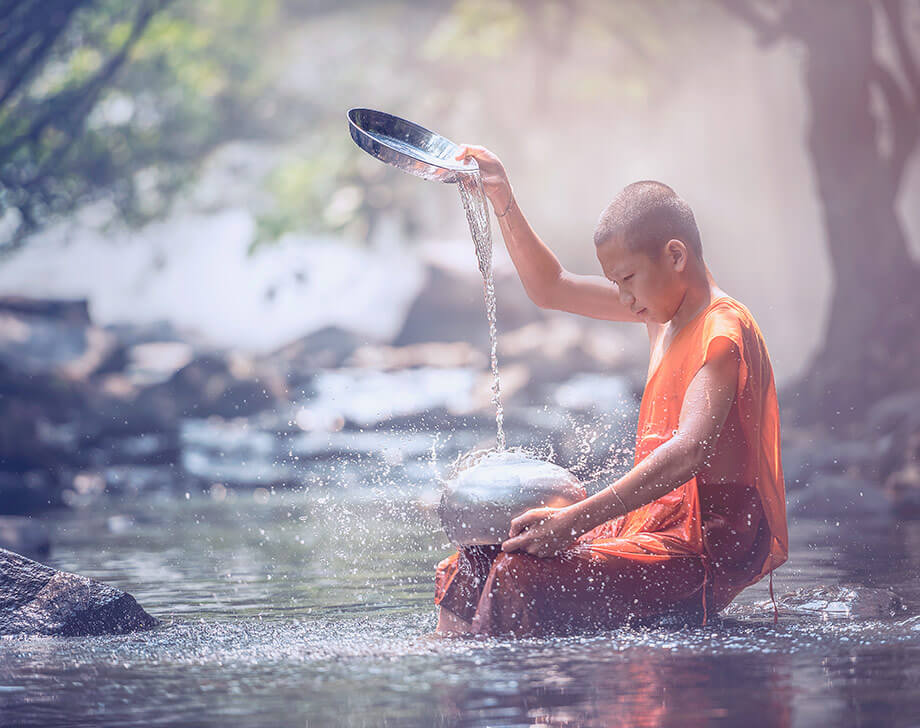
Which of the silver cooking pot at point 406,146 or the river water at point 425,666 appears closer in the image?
the river water at point 425,666

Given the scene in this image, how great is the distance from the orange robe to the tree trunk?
395 inches

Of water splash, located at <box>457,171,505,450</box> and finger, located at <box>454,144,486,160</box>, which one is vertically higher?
finger, located at <box>454,144,486,160</box>

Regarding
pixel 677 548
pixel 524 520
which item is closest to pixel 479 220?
pixel 524 520

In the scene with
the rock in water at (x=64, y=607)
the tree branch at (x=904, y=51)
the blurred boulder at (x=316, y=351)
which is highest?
the tree branch at (x=904, y=51)

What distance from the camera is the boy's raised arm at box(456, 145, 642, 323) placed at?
357cm

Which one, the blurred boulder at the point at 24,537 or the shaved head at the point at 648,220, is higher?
the shaved head at the point at 648,220

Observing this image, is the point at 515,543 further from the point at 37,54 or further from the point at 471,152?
the point at 37,54

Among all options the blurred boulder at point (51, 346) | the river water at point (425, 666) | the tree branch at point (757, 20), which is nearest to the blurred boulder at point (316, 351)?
the blurred boulder at point (51, 346)

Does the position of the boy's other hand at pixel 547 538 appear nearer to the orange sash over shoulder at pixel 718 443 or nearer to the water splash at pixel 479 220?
the orange sash over shoulder at pixel 718 443

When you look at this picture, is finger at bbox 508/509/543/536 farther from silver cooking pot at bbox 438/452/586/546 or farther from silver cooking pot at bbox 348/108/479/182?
silver cooking pot at bbox 348/108/479/182

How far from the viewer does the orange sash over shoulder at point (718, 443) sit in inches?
120

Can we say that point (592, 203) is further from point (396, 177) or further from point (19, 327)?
point (19, 327)

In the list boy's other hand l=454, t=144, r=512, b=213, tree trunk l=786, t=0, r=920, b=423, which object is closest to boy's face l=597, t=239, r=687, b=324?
boy's other hand l=454, t=144, r=512, b=213

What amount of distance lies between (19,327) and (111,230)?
5.36ft
